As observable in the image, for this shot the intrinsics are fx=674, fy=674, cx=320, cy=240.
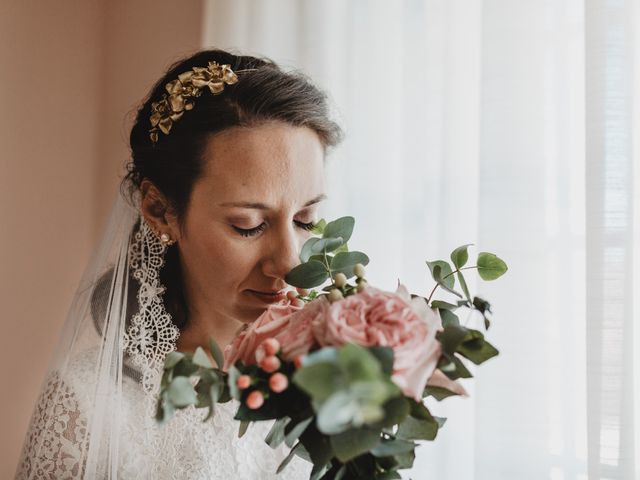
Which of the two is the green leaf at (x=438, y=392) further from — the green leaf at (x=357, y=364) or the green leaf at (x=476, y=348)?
the green leaf at (x=357, y=364)

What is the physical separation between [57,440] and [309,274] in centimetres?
54

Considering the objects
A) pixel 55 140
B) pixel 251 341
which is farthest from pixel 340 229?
pixel 55 140

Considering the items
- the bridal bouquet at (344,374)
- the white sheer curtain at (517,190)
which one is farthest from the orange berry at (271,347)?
the white sheer curtain at (517,190)

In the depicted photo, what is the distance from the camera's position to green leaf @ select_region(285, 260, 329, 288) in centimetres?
90

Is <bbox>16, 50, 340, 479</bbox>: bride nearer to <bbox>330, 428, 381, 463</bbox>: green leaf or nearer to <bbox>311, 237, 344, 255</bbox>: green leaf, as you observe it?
<bbox>311, 237, 344, 255</bbox>: green leaf

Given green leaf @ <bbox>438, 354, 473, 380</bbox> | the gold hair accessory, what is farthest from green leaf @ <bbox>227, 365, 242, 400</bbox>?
the gold hair accessory

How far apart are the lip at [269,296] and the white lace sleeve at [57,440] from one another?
349mm

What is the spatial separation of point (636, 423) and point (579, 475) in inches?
7.3

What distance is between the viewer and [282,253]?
3.43ft

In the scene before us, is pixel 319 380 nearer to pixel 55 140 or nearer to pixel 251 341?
pixel 251 341

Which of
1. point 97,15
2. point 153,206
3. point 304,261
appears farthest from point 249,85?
point 97,15

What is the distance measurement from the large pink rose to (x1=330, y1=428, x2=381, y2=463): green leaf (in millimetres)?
54

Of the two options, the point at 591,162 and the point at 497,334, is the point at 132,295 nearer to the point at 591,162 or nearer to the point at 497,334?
the point at 497,334

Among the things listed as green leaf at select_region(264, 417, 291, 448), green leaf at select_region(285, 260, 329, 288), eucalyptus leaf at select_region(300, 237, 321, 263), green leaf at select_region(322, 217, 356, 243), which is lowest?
green leaf at select_region(264, 417, 291, 448)
